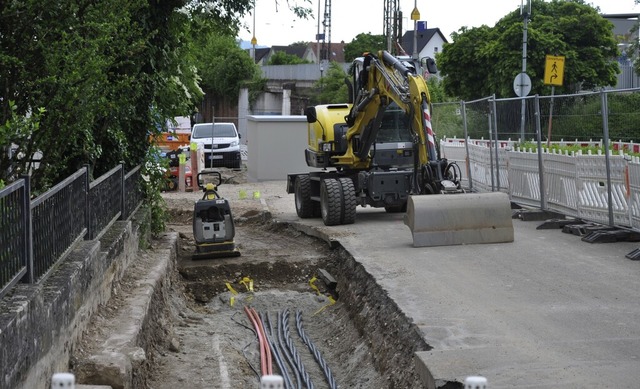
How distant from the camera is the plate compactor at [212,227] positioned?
1565 cm

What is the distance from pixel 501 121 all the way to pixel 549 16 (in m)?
31.1

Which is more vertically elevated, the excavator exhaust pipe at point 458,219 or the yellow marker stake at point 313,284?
the excavator exhaust pipe at point 458,219

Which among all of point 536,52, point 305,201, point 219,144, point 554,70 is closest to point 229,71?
point 536,52

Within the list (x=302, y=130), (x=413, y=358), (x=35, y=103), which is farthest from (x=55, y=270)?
(x=302, y=130)

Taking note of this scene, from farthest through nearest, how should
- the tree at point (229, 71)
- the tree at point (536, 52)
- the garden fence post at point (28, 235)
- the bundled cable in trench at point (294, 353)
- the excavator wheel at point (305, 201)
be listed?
the tree at point (229, 71) < the tree at point (536, 52) < the excavator wheel at point (305, 201) < the bundled cable in trench at point (294, 353) < the garden fence post at point (28, 235)

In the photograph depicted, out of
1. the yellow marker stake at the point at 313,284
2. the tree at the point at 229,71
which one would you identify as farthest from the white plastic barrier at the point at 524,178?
the tree at the point at 229,71

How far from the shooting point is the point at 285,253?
54.8 feet

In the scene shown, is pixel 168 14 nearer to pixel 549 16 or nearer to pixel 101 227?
pixel 101 227

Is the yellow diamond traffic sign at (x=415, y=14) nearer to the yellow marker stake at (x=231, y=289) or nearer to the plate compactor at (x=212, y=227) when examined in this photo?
the plate compactor at (x=212, y=227)

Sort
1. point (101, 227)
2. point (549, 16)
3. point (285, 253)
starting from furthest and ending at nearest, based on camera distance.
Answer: point (549, 16), point (285, 253), point (101, 227)

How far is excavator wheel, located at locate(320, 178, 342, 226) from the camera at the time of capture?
17797 millimetres

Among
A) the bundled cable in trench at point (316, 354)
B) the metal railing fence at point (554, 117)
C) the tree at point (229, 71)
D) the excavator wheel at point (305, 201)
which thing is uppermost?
the tree at point (229, 71)

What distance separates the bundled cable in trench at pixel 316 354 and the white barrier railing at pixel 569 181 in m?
4.76

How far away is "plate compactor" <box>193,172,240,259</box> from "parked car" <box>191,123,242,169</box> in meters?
20.5
